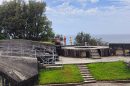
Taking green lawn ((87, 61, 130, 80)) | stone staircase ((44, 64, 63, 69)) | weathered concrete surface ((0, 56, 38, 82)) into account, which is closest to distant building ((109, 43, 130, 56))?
green lawn ((87, 61, 130, 80))

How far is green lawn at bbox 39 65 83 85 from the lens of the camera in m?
30.0

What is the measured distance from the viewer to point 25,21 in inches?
1829

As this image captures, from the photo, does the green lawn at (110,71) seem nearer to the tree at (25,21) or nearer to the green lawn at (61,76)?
the green lawn at (61,76)

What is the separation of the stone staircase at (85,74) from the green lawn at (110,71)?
342 millimetres

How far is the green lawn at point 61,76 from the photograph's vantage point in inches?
1179

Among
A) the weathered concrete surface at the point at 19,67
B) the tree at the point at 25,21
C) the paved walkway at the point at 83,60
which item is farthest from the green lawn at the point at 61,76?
the tree at the point at 25,21

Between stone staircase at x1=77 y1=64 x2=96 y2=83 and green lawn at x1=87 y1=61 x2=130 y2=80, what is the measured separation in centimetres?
34

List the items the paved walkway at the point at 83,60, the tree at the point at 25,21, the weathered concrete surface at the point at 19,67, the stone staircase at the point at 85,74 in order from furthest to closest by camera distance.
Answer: the tree at the point at 25,21, the paved walkway at the point at 83,60, the stone staircase at the point at 85,74, the weathered concrete surface at the point at 19,67

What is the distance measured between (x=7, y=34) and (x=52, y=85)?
20.0 m

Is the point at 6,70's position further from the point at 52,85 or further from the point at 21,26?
the point at 21,26

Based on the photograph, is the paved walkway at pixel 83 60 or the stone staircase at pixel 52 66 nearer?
the stone staircase at pixel 52 66

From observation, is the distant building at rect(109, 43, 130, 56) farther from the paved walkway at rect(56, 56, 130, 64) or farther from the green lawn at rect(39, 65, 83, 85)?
the green lawn at rect(39, 65, 83, 85)

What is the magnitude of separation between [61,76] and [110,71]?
4.21m

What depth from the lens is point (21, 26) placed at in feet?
154
